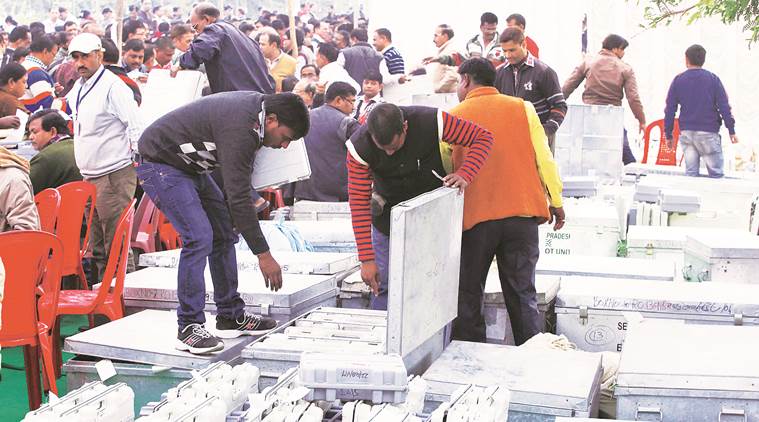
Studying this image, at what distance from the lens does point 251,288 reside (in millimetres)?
5406

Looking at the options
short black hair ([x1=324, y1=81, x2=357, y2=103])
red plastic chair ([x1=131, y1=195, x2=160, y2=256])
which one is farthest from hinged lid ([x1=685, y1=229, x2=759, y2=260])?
red plastic chair ([x1=131, y1=195, x2=160, y2=256])

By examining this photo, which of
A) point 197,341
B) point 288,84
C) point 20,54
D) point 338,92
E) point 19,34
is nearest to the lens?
point 197,341

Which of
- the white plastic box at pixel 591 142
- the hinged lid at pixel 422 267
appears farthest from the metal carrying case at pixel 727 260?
the white plastic box at pixel 591 142

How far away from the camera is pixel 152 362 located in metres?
4.60

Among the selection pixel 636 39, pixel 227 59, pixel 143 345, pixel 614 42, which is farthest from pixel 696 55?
pixel 143 345

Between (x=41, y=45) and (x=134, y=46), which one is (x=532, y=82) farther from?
(x=41, y=45)

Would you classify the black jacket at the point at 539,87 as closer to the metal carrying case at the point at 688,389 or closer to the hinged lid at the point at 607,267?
the hinged lid at the point at 607,267

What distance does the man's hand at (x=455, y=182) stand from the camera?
4.82 metres

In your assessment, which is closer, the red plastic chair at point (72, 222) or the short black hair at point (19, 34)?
the red plastic chair at point (72, 222)

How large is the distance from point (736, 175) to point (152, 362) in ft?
26.5

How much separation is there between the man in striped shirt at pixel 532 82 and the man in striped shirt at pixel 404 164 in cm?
285

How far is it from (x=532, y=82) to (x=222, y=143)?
3.93 m

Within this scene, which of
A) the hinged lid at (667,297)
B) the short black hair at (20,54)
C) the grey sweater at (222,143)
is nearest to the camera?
the grey sweater at (222,143)

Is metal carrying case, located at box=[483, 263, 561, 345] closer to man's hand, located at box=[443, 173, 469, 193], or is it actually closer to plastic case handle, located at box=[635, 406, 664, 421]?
man's hand, located at box=[443, 173, 469, 193]
